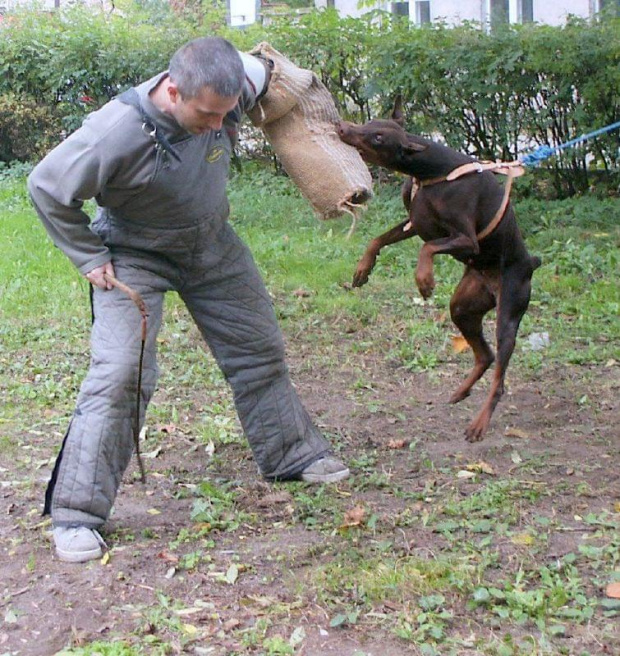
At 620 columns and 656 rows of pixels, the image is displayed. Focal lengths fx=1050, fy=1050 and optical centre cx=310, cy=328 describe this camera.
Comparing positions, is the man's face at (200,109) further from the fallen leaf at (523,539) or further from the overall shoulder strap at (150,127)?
the fallen leaf at (523,539)

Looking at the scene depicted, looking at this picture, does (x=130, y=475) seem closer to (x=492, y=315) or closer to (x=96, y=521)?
(x=96, y=521)

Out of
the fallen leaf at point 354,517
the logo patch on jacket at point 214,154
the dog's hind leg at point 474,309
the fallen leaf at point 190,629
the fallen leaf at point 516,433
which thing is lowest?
the fallen leaf at point 516,433

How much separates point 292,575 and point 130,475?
1.53 meters

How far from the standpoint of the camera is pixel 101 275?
4410 mm

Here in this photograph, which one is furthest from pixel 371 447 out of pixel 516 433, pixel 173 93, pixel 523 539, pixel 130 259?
pixel 173 93

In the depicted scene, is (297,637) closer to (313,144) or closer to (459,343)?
(313,144)

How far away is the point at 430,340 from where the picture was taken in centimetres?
764

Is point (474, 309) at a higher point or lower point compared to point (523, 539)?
higher

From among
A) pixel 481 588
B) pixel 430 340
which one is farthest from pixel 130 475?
pixel 430 340

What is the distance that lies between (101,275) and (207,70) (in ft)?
3.33

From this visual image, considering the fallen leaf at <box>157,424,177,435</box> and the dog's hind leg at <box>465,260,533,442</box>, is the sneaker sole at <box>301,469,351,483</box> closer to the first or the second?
the dog's hind leg at <box>465,260,533,442</box>

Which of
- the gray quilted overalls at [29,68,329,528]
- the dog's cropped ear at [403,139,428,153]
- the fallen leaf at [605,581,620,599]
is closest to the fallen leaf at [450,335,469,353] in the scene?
the dog's cropped ear at [403,139,428,153]

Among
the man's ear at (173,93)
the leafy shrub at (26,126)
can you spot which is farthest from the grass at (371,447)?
the leafy shrub at (26,126)

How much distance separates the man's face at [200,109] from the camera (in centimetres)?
396
